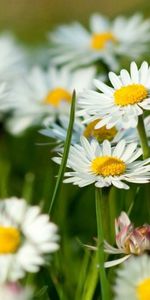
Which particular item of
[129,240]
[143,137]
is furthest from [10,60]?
[129,240]

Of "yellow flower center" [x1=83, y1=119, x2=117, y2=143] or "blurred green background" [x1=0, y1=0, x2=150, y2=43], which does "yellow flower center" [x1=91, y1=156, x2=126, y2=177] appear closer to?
"yellow flower center" [x1=83, y1=119, x2=117, y2=143]

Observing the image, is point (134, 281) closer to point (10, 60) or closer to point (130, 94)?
point (130, 94)

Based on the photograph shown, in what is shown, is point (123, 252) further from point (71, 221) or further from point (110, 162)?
point (71, 221)

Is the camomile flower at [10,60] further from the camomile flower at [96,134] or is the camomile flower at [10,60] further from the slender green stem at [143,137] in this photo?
the slender green stem at [143,137]

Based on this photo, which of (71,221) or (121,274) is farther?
(71,221)

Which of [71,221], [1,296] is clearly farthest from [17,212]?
[71,221]

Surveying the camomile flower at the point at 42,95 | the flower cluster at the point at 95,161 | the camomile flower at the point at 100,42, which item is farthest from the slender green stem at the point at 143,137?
the camomile flower at the point at 100,42

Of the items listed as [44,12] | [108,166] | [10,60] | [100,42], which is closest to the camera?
[108,166]

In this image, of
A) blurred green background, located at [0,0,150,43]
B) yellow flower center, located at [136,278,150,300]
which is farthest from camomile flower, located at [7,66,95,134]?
blurred green background, located at [0,0,150,43]

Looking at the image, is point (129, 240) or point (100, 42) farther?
point (100, 42)
